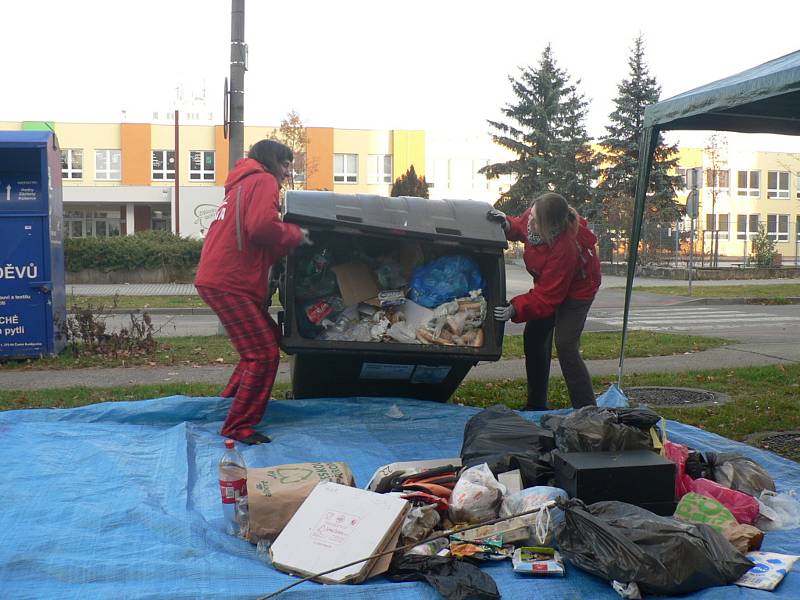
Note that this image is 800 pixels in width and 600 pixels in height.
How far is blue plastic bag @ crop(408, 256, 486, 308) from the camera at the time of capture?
5.95 metres

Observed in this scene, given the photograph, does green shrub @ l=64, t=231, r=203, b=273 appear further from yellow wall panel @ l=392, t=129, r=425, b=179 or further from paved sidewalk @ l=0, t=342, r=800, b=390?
yellow wall panel @ l=392, t=129, r=425, b=179

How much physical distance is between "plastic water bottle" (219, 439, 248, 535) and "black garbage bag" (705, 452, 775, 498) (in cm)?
246

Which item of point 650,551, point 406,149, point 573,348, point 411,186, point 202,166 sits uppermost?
point 406,149

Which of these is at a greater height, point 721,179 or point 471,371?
point 721,179

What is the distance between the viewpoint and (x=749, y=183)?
55969 millimetres

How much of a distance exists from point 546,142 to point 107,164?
27985mm

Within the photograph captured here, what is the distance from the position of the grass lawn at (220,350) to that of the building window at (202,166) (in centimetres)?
4161

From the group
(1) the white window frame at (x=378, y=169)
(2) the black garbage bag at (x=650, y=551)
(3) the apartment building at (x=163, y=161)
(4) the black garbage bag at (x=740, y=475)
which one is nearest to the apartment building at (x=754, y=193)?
(1) the white window frame at (x=378, y=169)

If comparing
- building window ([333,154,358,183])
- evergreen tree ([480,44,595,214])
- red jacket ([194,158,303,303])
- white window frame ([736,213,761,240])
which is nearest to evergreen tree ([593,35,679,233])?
evergreen tree ([480,44,595,214])

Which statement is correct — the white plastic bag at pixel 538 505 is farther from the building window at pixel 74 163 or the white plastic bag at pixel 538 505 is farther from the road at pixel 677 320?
the building window at pixel 74 163

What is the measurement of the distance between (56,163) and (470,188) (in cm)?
4911

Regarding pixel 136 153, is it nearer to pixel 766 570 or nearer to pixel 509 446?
pixel 509 446

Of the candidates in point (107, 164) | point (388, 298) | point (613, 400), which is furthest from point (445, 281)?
point (107, 164)

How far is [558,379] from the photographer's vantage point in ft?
28.7
